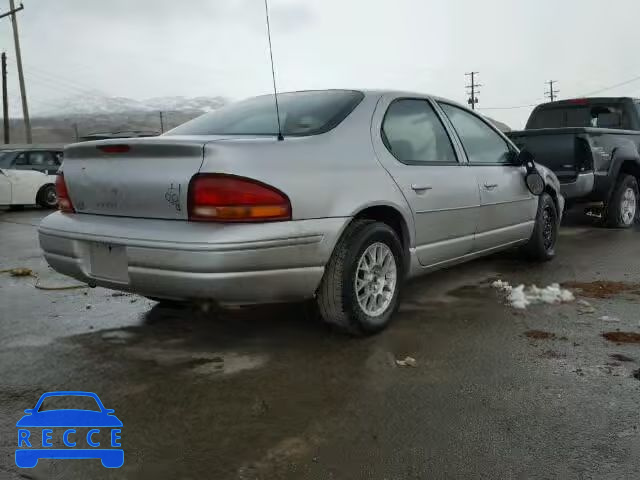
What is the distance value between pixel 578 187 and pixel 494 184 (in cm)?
292

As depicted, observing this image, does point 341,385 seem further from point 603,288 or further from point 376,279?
point 603,288

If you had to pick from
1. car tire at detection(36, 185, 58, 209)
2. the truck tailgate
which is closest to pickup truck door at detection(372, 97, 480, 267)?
the truck tailgate

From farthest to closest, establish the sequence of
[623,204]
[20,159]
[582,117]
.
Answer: [20,159]
[582,117]
[623,204]

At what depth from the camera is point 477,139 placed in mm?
4844

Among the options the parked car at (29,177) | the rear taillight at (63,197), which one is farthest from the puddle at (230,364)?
the parked car at (29,177)

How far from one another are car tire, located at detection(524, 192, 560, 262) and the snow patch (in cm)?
88

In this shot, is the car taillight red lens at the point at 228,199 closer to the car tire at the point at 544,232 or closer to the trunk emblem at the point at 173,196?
the trunk emblem at the point at 173,196

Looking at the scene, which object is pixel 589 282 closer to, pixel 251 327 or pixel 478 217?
pixel 478 217

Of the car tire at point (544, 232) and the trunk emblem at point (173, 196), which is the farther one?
the car tire at point (544, 232)

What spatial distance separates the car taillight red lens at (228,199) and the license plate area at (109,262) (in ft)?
1.53

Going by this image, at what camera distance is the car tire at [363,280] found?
345cm

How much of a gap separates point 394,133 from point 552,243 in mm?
2675

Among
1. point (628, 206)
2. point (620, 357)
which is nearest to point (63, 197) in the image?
point (620, 357)

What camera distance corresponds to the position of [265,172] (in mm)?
3096
